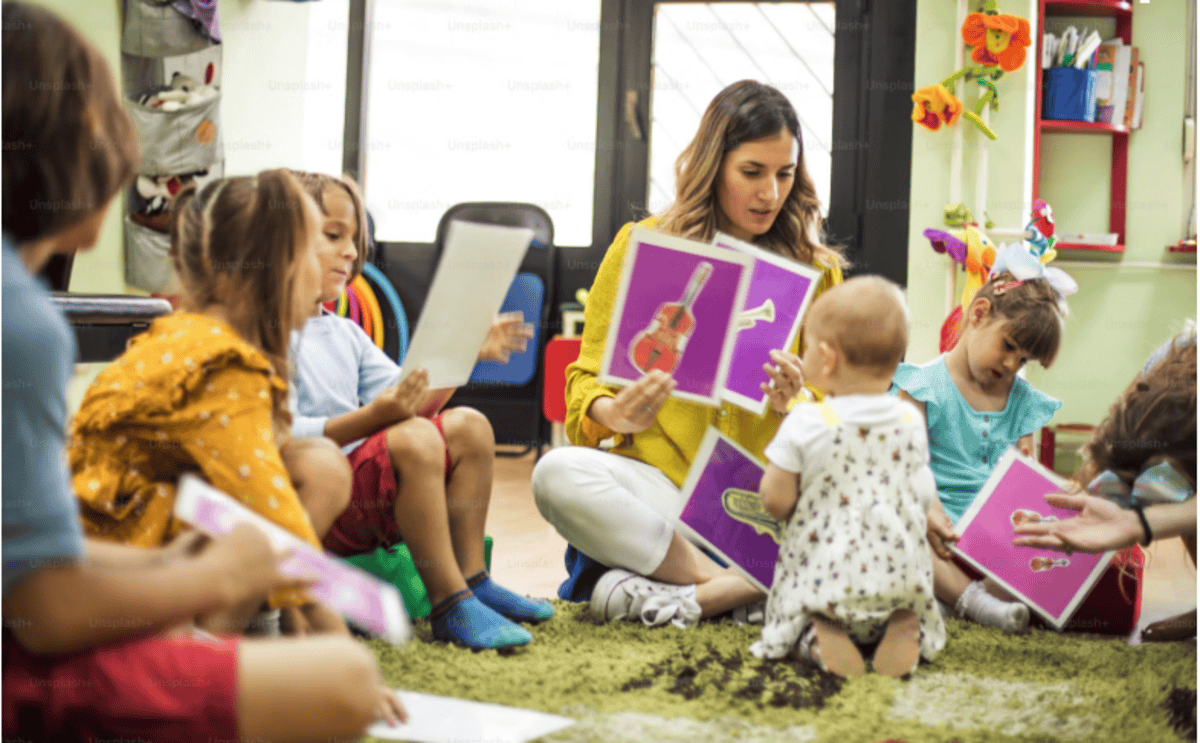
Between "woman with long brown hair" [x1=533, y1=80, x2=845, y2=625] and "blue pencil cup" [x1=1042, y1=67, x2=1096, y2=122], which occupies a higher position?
"blue pencil cup" [x1=1042, y1=67, x2=1096, y2=122]

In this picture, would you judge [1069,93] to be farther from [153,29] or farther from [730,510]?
[153,29]

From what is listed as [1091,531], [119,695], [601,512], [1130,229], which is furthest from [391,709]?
[1130,229]

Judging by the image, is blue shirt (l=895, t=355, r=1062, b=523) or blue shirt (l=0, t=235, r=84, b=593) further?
blue shirt (l=895, t=355, r=1062, b=523)

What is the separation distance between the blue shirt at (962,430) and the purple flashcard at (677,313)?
44 cm

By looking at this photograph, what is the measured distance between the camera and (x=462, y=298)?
1195 millimetres

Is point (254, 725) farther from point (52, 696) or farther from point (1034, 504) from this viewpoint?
point (1034, 504)

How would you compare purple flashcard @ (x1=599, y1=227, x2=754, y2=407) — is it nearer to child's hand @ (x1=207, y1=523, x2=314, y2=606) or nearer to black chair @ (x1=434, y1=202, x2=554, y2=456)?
child's hand @ (x1=207, y1=523, x2=314, y2=606)

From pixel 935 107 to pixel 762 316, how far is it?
6.39 feet

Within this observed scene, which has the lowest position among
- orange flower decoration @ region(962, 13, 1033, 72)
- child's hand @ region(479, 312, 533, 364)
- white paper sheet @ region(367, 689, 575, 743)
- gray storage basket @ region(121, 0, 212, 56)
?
white paper sheet @ region(367, 689, 575, 743)

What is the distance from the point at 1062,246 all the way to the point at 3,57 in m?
3.30

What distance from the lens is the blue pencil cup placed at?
3.16m

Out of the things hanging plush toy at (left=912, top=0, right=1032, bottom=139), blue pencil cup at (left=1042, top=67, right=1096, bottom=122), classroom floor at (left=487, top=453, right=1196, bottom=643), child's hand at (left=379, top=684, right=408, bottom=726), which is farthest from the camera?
blue pencil cup at (left=1042, top=67, right=1096, bottom=122)

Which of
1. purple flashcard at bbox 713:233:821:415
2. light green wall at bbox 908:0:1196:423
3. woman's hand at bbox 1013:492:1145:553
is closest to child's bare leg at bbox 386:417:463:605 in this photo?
purple flashcard at bbox 713:233:821:415

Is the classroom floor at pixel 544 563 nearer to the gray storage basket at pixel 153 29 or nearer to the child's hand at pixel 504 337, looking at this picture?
the child's hand at pixel 504 337
